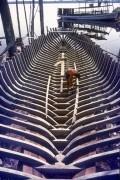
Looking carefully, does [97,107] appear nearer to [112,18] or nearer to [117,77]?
[117,77]

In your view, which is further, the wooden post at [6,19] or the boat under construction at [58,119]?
the wooden post at [6,19]

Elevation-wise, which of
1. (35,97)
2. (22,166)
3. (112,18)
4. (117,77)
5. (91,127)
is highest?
(112,18)

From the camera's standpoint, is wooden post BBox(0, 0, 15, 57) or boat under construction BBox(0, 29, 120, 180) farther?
wooden post BBox(0, 0, 15, 57)

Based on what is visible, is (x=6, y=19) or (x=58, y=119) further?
(x=6, y=19)

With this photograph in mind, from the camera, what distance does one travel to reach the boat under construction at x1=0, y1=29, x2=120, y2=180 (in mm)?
5414

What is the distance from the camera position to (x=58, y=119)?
7.93 metres

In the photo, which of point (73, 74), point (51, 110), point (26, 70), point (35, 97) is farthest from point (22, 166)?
point (26, 70)

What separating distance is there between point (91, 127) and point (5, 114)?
2628mm

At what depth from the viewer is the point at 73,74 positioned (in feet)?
33.2

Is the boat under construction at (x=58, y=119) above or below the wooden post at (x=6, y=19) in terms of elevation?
below

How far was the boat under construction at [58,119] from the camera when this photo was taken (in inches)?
213

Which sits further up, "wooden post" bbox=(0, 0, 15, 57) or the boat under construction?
"wooden post" bbox=(0, 0, 15, 57)

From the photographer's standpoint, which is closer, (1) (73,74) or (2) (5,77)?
(2) (5,77)

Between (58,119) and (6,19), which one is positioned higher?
(6,19)
